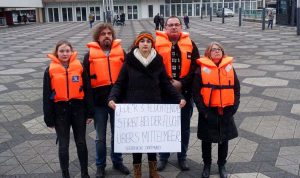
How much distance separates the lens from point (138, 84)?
378 cm

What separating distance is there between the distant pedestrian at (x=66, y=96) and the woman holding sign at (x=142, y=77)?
37 cm

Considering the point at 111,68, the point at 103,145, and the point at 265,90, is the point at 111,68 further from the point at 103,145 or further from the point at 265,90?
the point at 265,90

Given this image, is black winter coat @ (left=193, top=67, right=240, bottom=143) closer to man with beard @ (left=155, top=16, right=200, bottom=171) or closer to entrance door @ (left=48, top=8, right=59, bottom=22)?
man with beard @ (left=155, top=16, right=200, bottom=171)

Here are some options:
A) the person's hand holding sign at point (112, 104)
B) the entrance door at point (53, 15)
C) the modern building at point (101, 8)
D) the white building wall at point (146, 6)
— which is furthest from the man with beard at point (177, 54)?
the entrance door at point (53, 15)

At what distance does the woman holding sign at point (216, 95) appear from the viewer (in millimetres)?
3891

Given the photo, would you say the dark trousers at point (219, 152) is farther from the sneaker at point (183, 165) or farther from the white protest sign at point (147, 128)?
the white protest sign at point (147, 128)

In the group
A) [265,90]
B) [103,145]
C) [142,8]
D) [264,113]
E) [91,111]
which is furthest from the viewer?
[142,8]

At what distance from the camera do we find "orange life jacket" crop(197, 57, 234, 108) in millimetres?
3881

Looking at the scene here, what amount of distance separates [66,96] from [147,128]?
3.17 feet

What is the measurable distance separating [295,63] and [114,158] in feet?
30.5

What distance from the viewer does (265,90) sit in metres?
8.29

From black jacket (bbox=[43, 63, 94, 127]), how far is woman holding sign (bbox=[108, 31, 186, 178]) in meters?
0.31

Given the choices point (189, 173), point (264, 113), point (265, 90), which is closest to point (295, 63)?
point (265, 90)

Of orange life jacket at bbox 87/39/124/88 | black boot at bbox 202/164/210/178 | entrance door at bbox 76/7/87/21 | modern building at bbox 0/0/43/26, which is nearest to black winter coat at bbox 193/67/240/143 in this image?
black boot at bbox 202/164/210/178
